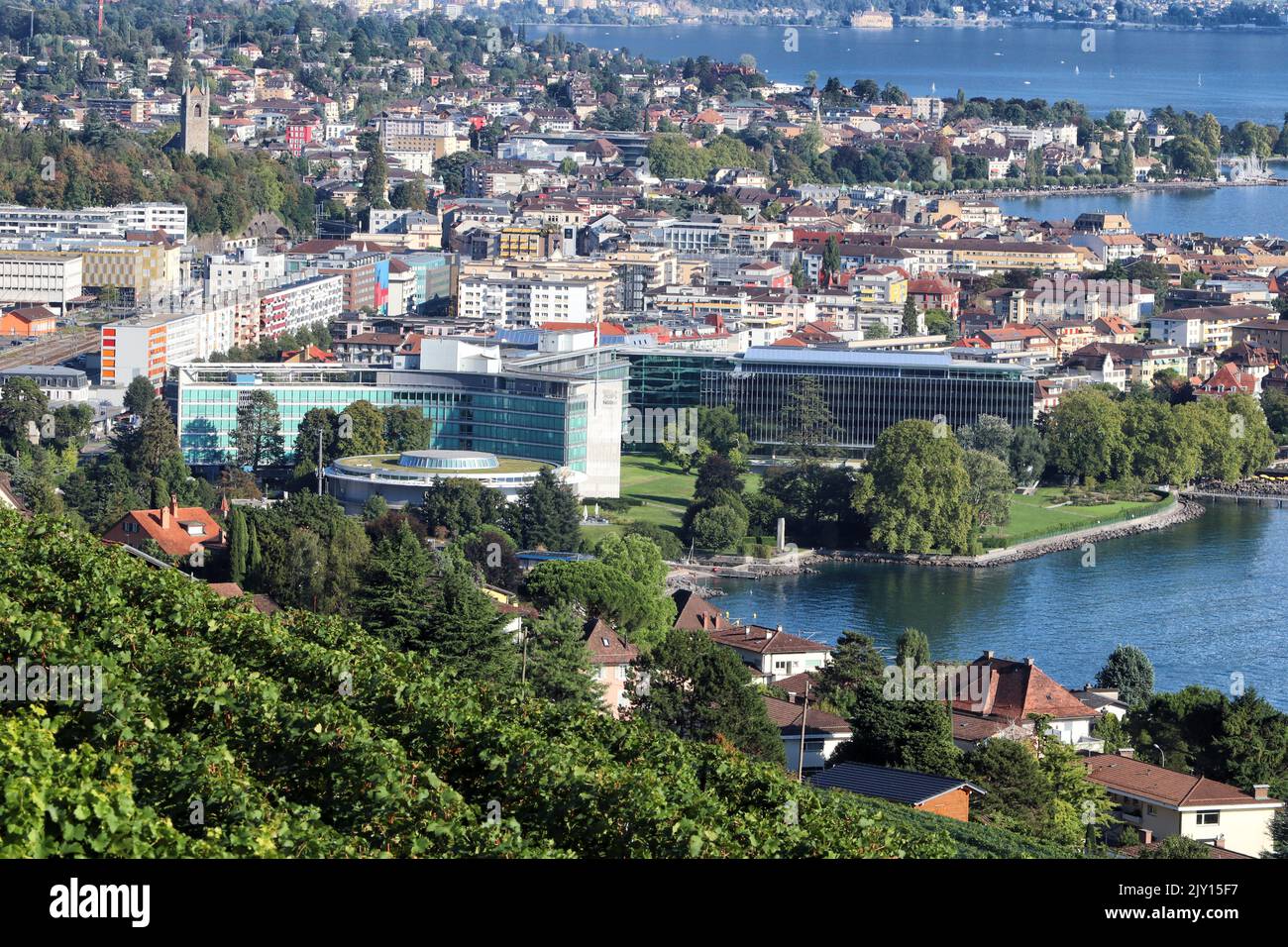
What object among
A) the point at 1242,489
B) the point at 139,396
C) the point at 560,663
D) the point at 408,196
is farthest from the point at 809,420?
the point at 408,196

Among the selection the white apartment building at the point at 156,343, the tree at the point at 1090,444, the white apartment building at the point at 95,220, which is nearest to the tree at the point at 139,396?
the white apartment building at the point at 156,343

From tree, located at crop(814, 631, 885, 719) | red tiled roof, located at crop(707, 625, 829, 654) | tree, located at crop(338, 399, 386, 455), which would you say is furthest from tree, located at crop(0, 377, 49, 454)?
tree, located at crop(814, 631, 885, 719)

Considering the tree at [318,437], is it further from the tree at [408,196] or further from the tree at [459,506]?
the tree at [408,196]

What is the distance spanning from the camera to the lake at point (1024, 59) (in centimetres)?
5038

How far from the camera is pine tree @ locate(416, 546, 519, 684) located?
7.42 meters

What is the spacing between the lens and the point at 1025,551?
13453mm

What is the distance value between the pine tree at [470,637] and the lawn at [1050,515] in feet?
20.6

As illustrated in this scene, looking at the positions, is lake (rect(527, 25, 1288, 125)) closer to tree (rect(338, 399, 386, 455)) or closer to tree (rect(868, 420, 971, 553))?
tree (rect(868, 420, 971, 553))

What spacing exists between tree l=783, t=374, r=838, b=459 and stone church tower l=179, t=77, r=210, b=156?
13.9m

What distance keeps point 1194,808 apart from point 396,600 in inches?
96.8

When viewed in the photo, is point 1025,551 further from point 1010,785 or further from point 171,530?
point 1010,785

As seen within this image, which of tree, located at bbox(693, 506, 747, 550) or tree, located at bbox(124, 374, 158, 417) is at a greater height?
tree, located at bbox(124, 374, 158, 417)
